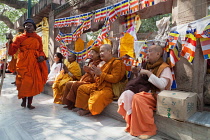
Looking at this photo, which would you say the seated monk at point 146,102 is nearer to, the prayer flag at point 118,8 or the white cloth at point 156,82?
the white cloth at point 156,82

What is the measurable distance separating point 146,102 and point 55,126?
1.74 meters

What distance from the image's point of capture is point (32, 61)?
14.0 ft

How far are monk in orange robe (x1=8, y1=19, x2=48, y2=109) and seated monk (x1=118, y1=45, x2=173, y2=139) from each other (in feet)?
8.11

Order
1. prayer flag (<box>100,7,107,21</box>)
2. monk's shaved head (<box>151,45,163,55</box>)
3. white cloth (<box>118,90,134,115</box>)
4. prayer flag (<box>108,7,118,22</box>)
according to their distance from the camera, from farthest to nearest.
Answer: prayer flag (<box>100,7,107,21</box>)
prayer flag (<box>108,7,118,22</box>)
monk's shaved head (<box>151,45,163,55</box>)
white cloth (<box>118,90,134,115</box>)

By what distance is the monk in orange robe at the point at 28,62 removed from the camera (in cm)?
413

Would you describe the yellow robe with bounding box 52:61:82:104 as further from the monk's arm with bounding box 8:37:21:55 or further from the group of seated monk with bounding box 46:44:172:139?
the monk's arm with bounding box 8:37:21:55

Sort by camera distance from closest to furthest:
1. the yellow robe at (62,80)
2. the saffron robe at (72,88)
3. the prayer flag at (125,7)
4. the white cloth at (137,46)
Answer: the white cloth at (137,46) → the prayer flag at (125,7) → the saffron robe at (72,88) → the yellow robe at (62,80)

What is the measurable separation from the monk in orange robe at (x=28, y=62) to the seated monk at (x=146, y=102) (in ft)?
8.11

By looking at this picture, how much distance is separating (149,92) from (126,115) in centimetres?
61

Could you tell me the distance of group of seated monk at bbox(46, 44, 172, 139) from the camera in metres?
2.67

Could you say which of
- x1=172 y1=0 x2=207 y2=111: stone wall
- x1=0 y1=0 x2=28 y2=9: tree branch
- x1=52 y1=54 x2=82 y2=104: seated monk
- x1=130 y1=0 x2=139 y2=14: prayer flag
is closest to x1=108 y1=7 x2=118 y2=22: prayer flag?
x1=130 y1=0 x2=139 y2=14: prayer flag

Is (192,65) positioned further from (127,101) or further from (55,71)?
(55,71)

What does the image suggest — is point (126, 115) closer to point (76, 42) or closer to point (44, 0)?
point (76, 42)

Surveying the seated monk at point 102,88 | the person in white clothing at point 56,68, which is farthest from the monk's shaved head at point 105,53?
the person in white clothing at point 56,68
